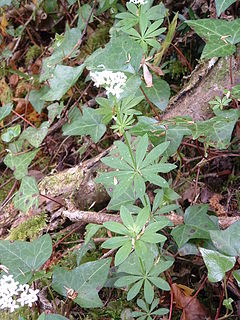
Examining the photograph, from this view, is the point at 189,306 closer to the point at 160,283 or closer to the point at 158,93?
the point at 160,283

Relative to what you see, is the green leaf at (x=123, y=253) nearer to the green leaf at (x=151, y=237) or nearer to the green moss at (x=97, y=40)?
the green leaf at (x=151, y=237)

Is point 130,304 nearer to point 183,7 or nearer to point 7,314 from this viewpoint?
point 7,314

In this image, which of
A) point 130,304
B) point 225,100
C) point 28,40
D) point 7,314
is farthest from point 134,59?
point 28,40

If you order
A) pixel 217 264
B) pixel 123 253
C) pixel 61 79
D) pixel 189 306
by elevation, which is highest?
pixel 61 79

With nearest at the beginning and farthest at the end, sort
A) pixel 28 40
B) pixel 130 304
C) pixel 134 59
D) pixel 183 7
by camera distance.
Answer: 1. pixel 130 304
2. pixel 134 59
3. pixel 183 7
4. pixel 28 40

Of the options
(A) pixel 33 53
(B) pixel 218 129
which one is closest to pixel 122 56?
(B) pixel 218 129

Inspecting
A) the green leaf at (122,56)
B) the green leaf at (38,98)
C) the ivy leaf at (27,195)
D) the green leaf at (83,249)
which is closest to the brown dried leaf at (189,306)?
the green leaf at (83,249)

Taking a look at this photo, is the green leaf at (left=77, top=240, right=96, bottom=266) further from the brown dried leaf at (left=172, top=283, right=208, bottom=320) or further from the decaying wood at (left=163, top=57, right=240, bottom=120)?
the decaying wood at (left=163, top=57, right=240, bottom=120)
